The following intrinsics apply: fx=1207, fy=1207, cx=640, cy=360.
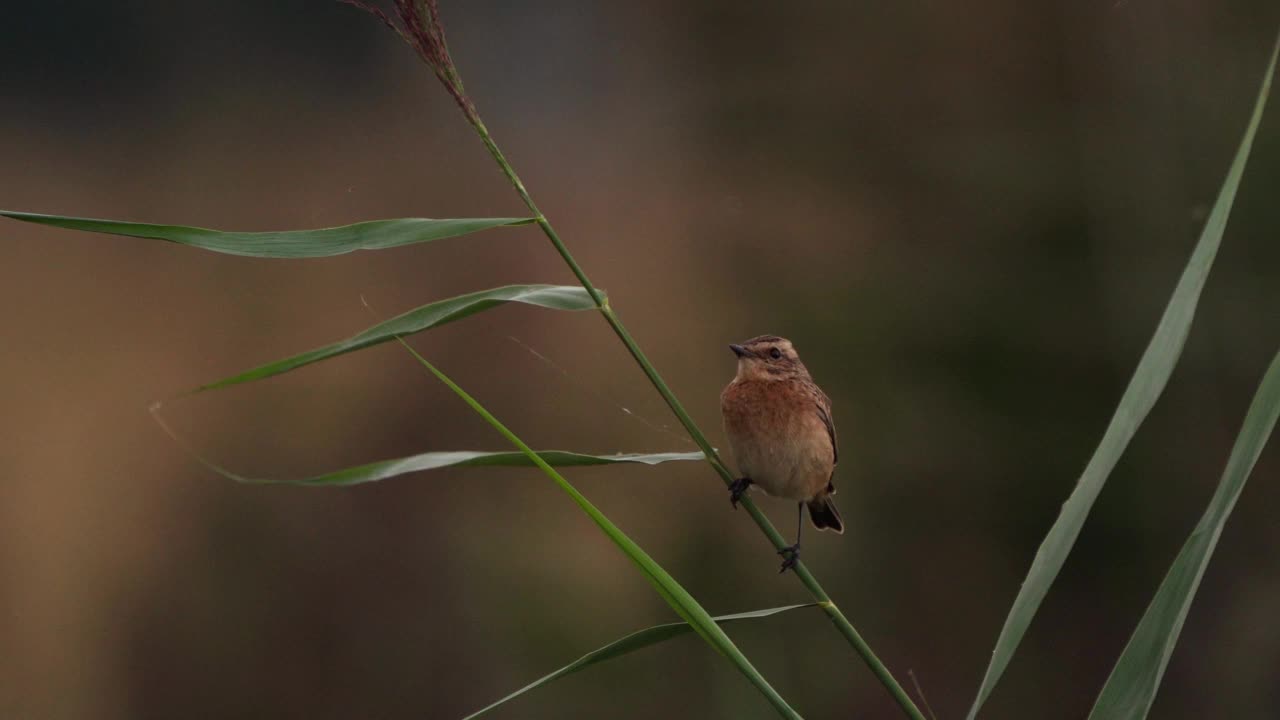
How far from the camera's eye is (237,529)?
16.8 ft

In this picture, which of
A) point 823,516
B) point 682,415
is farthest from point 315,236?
point 823,516

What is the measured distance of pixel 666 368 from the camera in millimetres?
5145

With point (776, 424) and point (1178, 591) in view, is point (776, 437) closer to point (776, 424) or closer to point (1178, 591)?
point (776, 424)

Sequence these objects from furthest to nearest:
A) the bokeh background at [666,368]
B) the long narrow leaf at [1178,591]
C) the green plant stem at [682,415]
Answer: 1. the bokeh background at [666,368]
2. the green plant stem at [682,415]
3. the long narrow leaf at [1178,591]

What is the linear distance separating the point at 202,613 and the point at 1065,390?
3.67m

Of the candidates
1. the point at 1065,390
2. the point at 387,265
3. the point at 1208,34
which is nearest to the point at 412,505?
the point at 387,265

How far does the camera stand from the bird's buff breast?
98.3 inches

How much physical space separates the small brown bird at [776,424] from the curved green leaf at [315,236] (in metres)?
1.21

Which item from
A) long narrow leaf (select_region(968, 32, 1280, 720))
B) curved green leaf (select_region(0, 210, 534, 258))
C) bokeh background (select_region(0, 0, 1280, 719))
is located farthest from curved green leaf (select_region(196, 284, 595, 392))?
bokeh background (select_region(0, 0, 1280, 719))

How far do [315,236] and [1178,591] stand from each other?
93 cm

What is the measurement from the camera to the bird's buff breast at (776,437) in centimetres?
250

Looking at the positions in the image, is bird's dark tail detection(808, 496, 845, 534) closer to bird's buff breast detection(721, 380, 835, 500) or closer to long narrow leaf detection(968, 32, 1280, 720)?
bird's buff breast detection(721, 380, 835, 500)

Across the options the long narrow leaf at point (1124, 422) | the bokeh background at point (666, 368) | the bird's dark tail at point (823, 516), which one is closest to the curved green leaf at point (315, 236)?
the long narrow leaf at point (1124, 422)

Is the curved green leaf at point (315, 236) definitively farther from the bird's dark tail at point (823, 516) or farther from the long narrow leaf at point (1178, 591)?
the bird's dark tail at point (823, 516)
